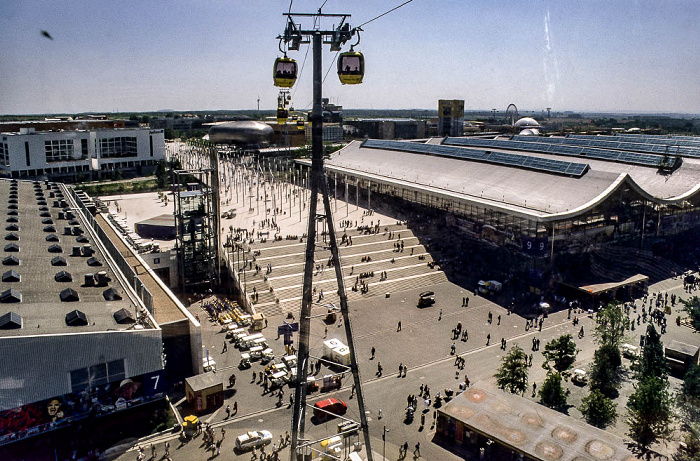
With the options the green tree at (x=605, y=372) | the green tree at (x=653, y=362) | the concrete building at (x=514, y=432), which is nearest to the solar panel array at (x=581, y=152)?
the green tree at (x=605, y=372)

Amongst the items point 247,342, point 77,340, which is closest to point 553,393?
point 247,342

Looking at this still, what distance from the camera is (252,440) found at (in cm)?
1734

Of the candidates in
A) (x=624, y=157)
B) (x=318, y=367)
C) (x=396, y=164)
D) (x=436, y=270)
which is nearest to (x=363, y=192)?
(x=396, y=164)

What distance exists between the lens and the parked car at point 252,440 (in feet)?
56.4

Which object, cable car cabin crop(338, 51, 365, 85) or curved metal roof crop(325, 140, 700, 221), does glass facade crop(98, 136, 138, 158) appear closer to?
curved metal roof crop(325, 140, 700, 221)

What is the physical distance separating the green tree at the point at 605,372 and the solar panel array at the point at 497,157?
1909cm

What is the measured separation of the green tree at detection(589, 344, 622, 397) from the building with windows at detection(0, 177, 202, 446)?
16.1 m

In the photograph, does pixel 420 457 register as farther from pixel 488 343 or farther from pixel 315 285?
pixel 315 285

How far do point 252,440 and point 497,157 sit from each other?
3641 cm

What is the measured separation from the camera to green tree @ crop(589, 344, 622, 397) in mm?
21469

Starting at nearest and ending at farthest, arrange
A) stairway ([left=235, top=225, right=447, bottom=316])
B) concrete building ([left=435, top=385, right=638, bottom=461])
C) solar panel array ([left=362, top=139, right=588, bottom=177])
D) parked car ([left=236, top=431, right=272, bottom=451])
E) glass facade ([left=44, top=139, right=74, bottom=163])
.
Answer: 1. concrete building ([left=435, top=385, right=638, bottom=461])
2. parked car ([left=236, top=431, right=272, bottom=451])
3. stairway ([left=235, top=225, right=447, bottom=316])
4. solar panel array ([left=362, top=139, right=588, bottom=177])
5. glass facade ([left=44, top=139, right=74, bottom=163])

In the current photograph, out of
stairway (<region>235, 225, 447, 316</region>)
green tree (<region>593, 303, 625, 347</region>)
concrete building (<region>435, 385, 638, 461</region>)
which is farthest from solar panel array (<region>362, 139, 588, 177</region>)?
concrete building (<region>435, 385, 638, 461</region>)

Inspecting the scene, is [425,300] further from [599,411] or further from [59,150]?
[59,150]

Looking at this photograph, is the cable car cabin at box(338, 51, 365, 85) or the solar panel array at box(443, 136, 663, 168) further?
the solar panel array at box(443, 136, 663, 168)
